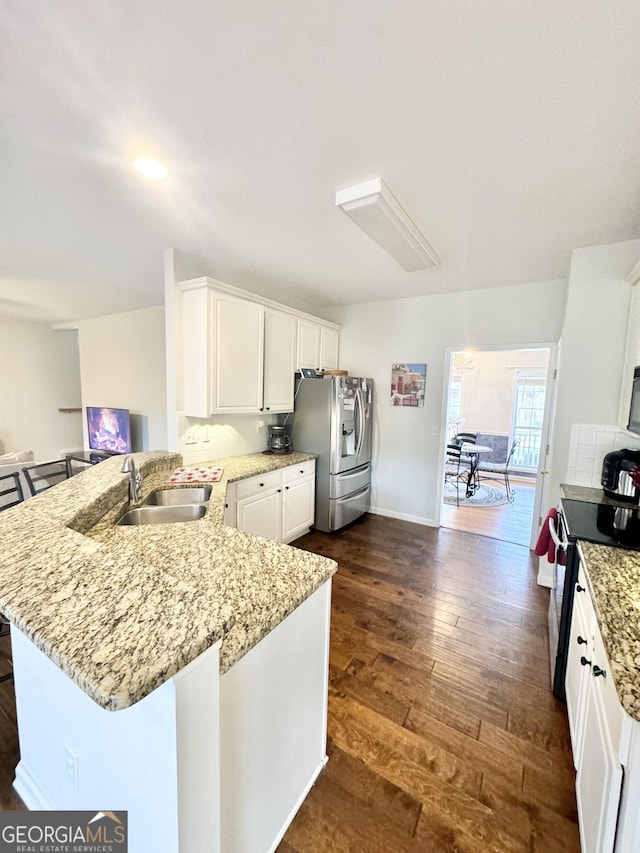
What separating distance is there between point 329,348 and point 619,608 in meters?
3.56

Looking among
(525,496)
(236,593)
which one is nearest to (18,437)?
(236,593)

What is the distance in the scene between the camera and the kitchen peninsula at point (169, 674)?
2.20 feet

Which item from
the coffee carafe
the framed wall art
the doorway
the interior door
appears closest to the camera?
the interior door

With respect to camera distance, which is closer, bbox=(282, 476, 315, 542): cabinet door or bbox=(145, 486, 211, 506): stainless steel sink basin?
bbox=(145, 486, 211, 506): stainless steel sink basin

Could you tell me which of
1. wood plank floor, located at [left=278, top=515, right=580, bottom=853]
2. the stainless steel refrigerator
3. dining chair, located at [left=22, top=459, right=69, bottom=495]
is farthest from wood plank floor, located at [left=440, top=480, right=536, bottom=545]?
dining chair, located at [left=22, top=459, right=69, bottom=495]

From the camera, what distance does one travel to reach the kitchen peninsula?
67 cm

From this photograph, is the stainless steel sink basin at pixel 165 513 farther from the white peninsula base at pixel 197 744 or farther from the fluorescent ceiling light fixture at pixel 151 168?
the fluorescent ceiling light fixture at pixel 151 168

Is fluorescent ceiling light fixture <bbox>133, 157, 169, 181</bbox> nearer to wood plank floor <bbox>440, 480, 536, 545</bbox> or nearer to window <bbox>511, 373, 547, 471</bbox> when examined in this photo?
wood plank floor <bbox>440, 480, 536, 545</bbox>

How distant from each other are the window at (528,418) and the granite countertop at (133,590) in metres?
7.12

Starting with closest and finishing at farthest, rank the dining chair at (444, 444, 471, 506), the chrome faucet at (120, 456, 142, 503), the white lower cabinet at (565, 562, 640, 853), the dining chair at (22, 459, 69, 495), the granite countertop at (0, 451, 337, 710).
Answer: the granite countertop at (0, 451, 337, 710) < the white lower cabinet at (565, 562, 640, 853) < the chrome faucet at (120, 456, 142, 503) < the dining chair at (22, 459, 69, 495) < the dining chair at (444, 444, 471, 506)

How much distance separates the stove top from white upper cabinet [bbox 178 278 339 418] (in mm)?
2465

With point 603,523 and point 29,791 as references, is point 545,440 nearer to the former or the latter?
point 603,523

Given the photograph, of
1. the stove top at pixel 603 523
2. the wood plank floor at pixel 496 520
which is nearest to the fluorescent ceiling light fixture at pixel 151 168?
the stove top at pixel 603 523

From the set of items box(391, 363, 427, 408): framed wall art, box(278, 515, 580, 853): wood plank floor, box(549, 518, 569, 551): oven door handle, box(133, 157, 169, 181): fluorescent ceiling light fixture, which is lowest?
box(278, 515, 580, 853): wood plank floor
